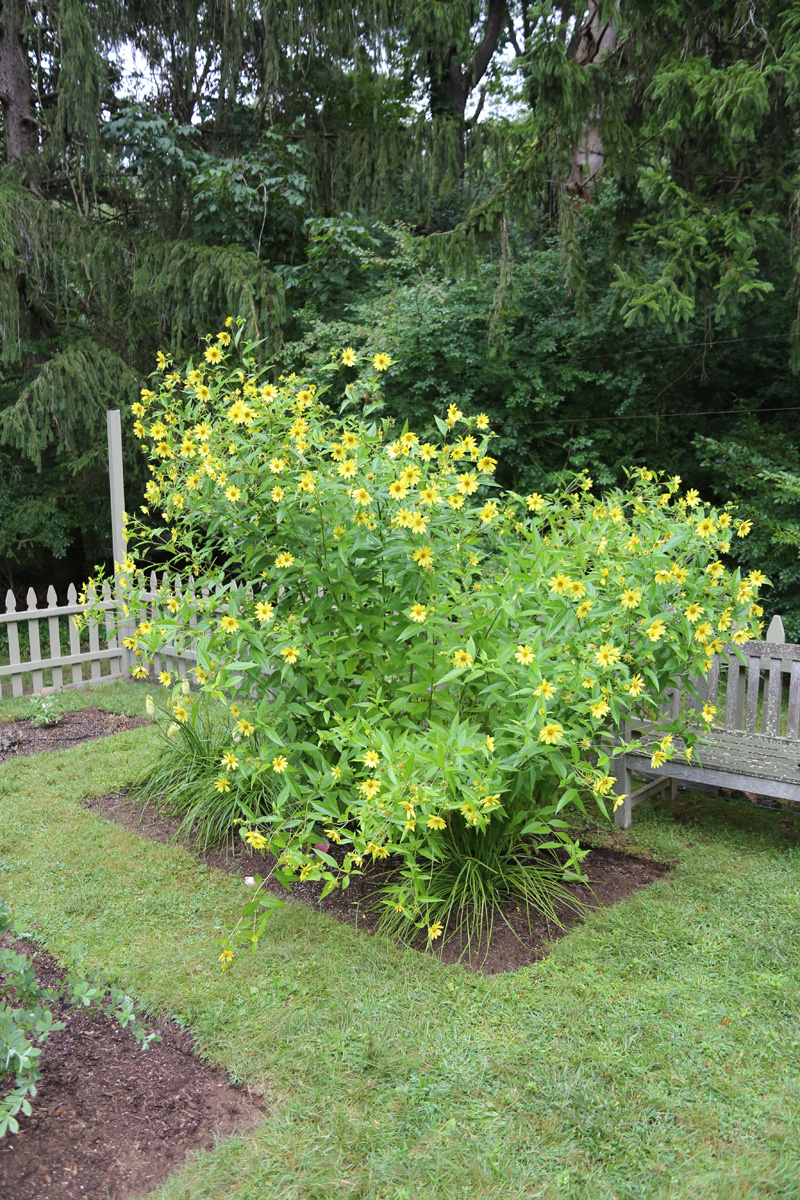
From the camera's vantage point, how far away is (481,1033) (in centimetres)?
264

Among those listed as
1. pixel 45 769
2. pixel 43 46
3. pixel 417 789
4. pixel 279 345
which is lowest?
pixel 45 769

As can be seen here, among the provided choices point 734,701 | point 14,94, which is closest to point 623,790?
point 734,701

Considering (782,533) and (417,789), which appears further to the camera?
(782,533)

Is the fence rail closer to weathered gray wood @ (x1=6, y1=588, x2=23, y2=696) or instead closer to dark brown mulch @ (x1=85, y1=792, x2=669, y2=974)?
weathered gray wood @ (x1=6, y1=588, x2=23, y2=696)

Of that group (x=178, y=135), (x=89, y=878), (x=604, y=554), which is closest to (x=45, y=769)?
(x=89, y=878)

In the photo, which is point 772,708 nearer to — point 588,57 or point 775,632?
point 775,632

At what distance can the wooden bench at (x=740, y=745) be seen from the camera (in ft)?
13.1

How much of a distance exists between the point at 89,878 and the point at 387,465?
217cm

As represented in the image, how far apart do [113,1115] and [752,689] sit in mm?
3424

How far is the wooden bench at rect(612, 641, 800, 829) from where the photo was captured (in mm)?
3984

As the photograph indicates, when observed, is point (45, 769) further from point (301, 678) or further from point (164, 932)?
point (301, 678)

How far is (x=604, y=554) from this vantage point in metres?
3.47

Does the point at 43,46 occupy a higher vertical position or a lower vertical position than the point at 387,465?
higher

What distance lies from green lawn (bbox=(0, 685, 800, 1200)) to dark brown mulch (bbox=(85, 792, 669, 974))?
0.09m
